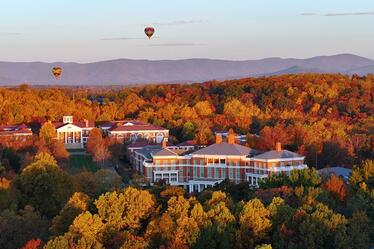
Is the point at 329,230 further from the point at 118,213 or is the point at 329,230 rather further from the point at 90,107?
the point at 90,107

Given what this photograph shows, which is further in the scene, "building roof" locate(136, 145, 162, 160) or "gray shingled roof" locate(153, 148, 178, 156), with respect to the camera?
"building roof" locate(136, 145, 162, 160)

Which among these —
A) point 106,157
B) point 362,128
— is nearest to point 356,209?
point 106,157

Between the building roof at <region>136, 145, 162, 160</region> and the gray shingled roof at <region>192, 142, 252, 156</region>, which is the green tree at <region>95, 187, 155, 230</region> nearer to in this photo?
the gray shingled roof at <region>192, 142, 252, 156</region>

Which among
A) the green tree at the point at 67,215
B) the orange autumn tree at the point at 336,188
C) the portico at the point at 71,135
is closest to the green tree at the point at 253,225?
the orange autumn tree at the point at 336,188

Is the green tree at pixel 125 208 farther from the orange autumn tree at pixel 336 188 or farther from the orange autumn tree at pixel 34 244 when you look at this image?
the orange autumn tree at pixel 336 188

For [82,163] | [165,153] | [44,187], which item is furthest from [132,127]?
[44,187]

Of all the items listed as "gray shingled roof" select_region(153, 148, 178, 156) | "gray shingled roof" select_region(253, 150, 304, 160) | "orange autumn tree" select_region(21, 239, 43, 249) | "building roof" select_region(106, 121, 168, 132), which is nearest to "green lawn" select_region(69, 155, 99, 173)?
"gray shingled roof" select_region(153, 148, 178, 156)

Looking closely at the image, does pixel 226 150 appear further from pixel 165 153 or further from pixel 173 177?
pixel 165 153
